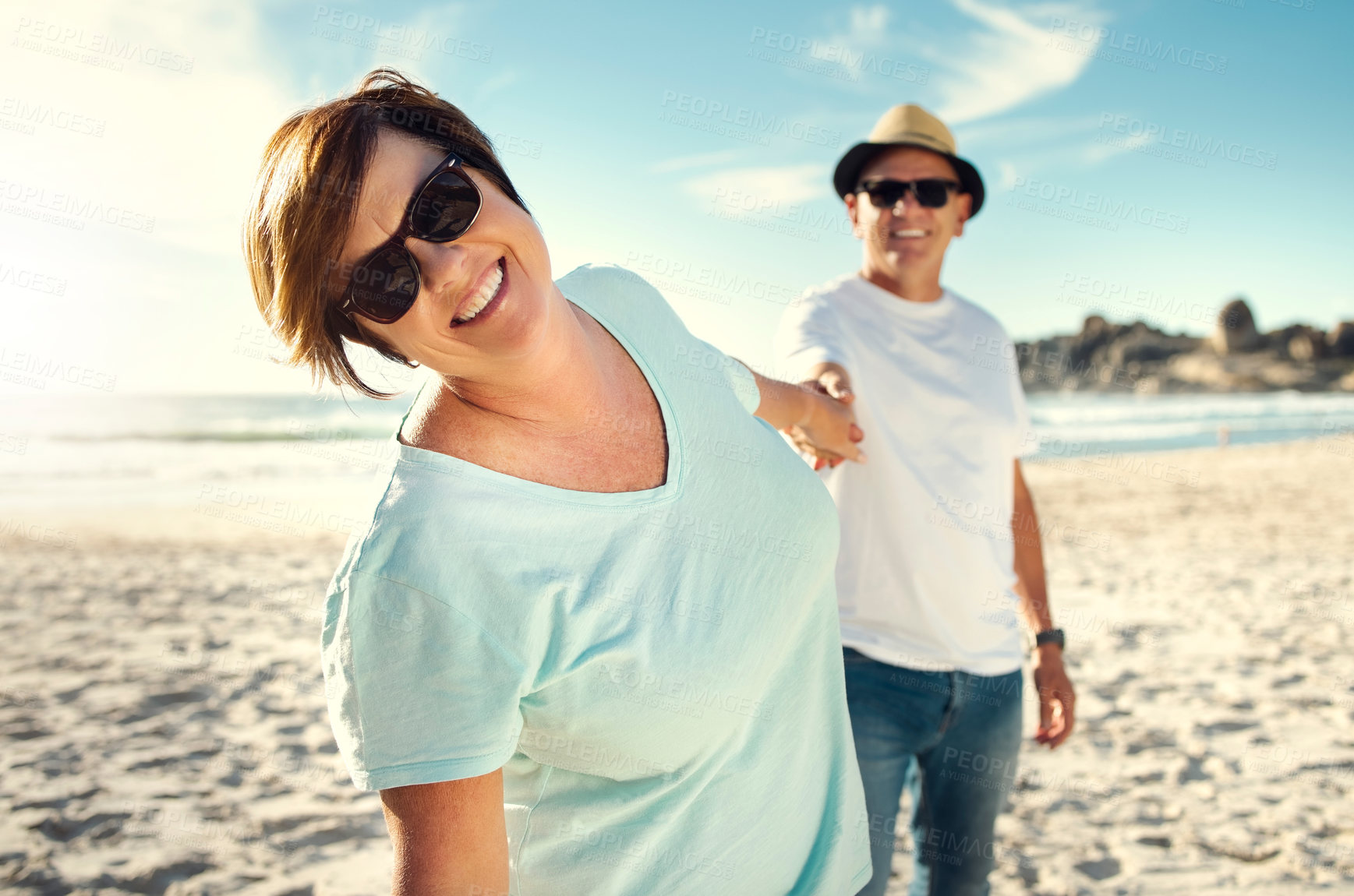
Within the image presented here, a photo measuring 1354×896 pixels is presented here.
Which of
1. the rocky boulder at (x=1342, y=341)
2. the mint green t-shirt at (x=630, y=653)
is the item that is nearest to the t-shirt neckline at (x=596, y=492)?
the mint green t-shirt at (x=630, y=653)

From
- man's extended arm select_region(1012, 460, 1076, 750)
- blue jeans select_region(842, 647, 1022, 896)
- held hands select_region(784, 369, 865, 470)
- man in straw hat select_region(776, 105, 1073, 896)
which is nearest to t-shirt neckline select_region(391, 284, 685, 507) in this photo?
held hands select_region(784, 369, 865, 470)

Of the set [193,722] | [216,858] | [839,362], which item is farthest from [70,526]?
[839,362]

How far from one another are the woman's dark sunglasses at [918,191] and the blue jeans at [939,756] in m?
1.30

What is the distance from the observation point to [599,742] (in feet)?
3.92

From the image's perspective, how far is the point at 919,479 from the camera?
2.19 meters

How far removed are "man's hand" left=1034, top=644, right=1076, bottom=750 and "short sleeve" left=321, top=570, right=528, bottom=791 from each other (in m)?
2.04

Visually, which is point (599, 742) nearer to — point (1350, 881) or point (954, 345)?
point (954, 345)

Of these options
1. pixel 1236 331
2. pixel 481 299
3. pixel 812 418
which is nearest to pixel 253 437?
pixel 812 418

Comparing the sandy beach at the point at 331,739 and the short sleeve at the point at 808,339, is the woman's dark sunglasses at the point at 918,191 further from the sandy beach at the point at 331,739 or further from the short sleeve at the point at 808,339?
the sandy beach at the point at 331,739

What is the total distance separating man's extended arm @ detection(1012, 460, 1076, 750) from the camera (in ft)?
8.22

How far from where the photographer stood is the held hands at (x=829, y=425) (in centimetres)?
192

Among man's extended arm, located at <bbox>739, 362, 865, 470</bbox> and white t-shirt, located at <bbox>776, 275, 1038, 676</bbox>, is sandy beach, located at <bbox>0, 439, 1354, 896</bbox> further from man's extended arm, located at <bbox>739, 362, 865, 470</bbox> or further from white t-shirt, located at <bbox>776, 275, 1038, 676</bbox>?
man's extended arm, located at <bbox>739, 362, 865, 470</bbox>

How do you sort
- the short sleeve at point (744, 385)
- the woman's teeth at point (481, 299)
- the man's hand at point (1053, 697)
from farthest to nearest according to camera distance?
the man's hand at point (1053, 697) → the short sleeve at point (744, 385) → the woman's teeth at point (481, 299)

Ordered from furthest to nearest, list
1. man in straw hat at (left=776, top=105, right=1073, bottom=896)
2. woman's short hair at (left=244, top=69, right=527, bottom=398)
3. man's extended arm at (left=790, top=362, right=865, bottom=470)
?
1. man in straw hat at (left=776, top=105, right=1073, bottom=896)
2. man's extended arm at (left=790, top=362, right=865, bottom=470)
3. woman's short hair at (left=244, top=69, right=527, bottom=398)
